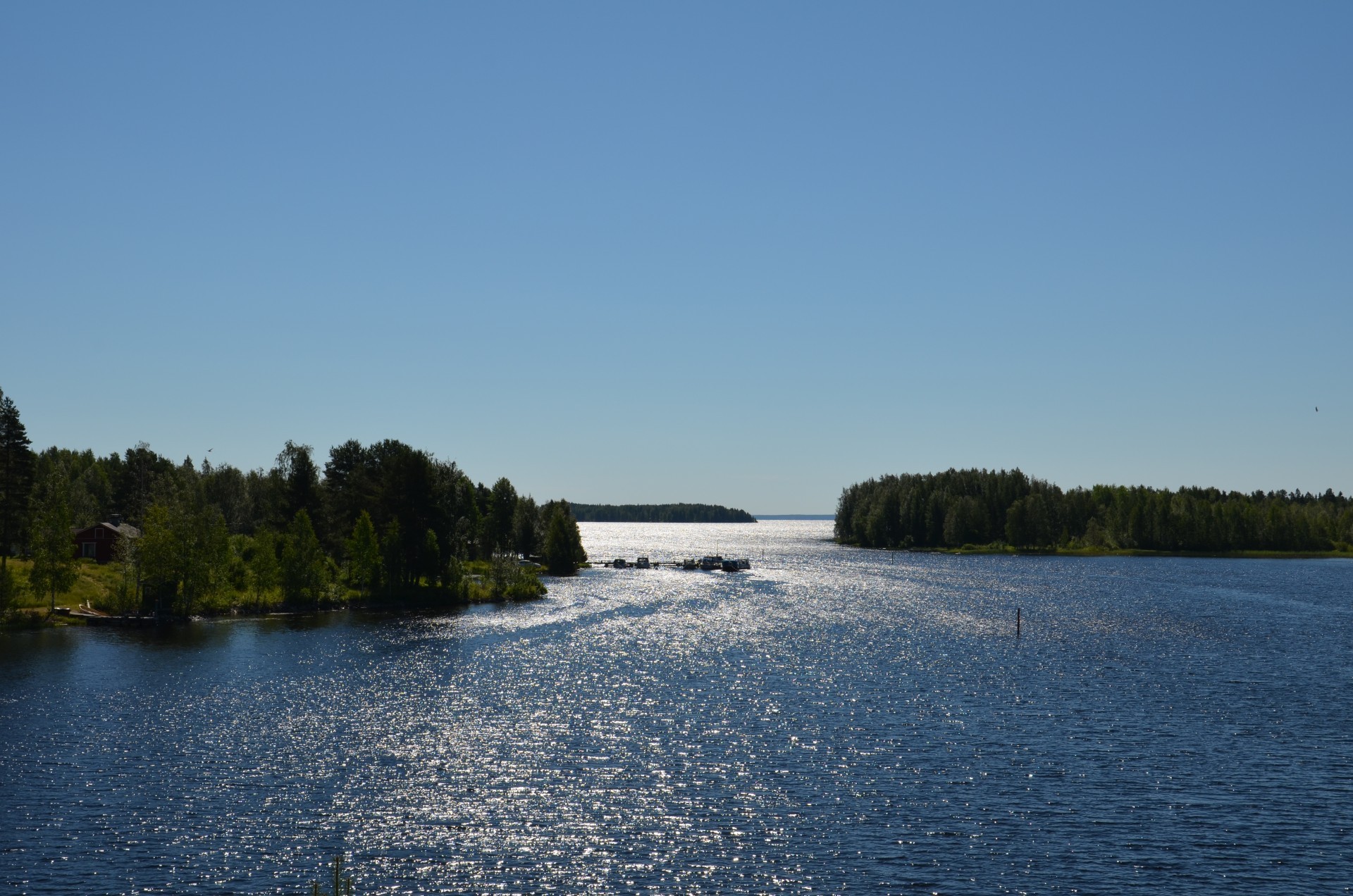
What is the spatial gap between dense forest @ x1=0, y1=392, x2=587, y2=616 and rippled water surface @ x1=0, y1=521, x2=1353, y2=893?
45.0 feet

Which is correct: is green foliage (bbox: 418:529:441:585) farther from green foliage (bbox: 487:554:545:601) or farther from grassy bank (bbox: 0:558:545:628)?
green foliage (bbox: 487:554:545:601)

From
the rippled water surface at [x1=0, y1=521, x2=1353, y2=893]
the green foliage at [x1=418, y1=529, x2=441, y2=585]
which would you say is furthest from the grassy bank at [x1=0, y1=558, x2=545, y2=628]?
the rippled water surface at [x1=0, y1=521, x2=1353, y2=893]

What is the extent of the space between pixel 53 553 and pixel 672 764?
3586 inches

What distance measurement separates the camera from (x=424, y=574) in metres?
158

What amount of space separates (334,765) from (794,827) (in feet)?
93.1

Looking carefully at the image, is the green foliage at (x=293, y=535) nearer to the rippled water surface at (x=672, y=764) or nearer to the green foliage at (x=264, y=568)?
the green foliage at (x=264, y=568)

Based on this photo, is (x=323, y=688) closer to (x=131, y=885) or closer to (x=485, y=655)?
(x=485, y=655)

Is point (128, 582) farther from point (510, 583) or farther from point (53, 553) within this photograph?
point (510, 583)

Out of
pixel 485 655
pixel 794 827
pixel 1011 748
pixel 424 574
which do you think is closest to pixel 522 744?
pixel 794 827

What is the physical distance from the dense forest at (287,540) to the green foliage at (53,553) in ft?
0.54

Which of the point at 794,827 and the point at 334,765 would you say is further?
the point at 334,765

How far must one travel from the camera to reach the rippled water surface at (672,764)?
41219 mm

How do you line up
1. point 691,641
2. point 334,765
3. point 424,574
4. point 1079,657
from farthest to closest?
1. point 424,574
2. point 691,641
3. point 1079,657
4. point 334,765

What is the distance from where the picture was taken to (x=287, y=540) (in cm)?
14162
